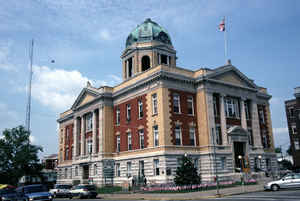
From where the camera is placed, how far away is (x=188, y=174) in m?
34.8

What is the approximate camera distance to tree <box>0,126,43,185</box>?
63.7 metres

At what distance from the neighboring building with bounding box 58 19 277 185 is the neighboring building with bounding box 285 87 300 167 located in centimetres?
1242

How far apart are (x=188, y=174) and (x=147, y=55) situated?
86.5 ft

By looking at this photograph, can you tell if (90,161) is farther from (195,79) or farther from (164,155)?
(195,79)

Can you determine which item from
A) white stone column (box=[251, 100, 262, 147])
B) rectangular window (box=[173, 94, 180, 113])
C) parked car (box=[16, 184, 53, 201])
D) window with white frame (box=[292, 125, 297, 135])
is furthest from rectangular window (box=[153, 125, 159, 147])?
window with white frame (box=[292, 125, 297, 135])

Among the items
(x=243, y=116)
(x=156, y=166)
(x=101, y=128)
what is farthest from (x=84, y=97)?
(x=243, y=116)

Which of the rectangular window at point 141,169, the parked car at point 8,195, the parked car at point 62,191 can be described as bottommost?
the parked car at point 62,191

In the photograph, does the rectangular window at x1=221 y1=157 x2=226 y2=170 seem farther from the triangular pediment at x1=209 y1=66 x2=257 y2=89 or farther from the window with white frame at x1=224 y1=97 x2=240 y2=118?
the triangular pediment at x1=209 y1=66 x2=257 y2=89

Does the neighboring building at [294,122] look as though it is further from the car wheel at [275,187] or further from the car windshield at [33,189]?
the car windshield at [33,189]

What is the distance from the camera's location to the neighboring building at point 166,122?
136 feet

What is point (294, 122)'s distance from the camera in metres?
66.1

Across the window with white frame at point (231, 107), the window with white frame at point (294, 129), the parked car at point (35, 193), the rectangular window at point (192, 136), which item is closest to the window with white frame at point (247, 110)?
the window with white frame at point (231, 107)

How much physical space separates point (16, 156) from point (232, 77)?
45892 mm

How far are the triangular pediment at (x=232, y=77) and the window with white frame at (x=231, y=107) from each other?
260 cm
